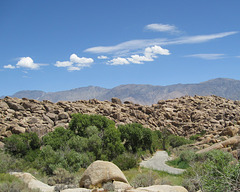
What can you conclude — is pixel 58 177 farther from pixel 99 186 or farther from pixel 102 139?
pixel 102 139

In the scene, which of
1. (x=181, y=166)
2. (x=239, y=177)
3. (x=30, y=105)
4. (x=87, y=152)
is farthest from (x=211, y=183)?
(x=30, y=105)

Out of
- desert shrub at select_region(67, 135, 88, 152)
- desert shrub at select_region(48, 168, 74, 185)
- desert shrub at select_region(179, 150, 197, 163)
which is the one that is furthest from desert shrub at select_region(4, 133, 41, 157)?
desert shrub at select_region(179, 150, 197, 163)

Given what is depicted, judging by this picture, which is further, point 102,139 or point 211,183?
point 102,139

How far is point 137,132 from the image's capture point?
49219mm

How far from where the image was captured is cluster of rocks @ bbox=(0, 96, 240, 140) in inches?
2062

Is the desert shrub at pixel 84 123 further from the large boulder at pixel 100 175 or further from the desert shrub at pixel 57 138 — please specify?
the large boulder at pixel 100 175

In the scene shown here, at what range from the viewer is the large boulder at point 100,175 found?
632 inches

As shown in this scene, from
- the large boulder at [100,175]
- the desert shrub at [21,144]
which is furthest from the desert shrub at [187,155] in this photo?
the desert shrub at [21,144]

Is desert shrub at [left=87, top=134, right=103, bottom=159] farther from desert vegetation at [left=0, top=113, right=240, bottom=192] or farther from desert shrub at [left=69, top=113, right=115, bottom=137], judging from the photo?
desert shrub at [left=69, top=113, right=115, bottom=137]

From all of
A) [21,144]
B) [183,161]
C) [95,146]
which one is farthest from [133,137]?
[21,144]

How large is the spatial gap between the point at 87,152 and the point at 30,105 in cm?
3339

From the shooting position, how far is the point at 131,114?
7650cm

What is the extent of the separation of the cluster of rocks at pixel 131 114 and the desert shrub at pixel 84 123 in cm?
887

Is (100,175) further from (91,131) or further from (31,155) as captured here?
(91,131)
